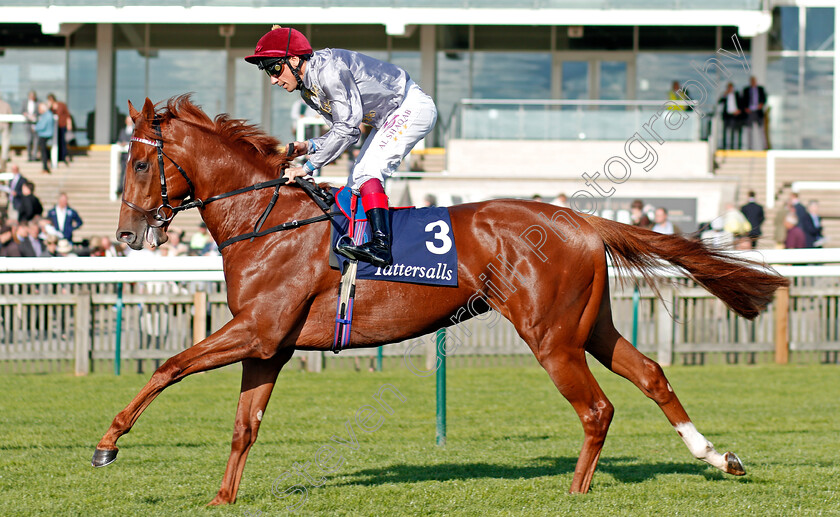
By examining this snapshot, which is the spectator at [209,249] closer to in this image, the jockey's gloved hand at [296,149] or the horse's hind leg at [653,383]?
the jockey's gloved hand at [296,149]

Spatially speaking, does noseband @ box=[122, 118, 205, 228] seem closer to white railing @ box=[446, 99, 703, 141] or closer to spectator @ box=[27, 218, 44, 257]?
spectator @ box=[27, 218, 44, 257]

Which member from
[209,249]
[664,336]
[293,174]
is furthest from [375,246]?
[209,249]

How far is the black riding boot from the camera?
15.7ft

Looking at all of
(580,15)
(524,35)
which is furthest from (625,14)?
(524,35)

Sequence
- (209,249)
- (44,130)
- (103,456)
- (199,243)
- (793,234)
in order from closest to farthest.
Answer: (103,456) → (209,249) → (793,234) → (199,243) → (44,130)

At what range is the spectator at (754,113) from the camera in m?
18.2

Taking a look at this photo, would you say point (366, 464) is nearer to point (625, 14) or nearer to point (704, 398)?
point (704, 398)

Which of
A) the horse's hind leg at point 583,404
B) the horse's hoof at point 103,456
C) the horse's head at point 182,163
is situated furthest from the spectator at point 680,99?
the horse's hoof at point 103,456

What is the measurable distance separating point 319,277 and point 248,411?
767mm

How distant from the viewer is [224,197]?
16.3ft

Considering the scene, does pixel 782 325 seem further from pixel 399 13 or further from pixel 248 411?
pixel 399 13

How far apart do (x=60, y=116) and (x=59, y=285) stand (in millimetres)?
9912

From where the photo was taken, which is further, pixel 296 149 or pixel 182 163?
pixel 296 149

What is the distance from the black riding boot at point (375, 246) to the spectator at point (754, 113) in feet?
49.3
